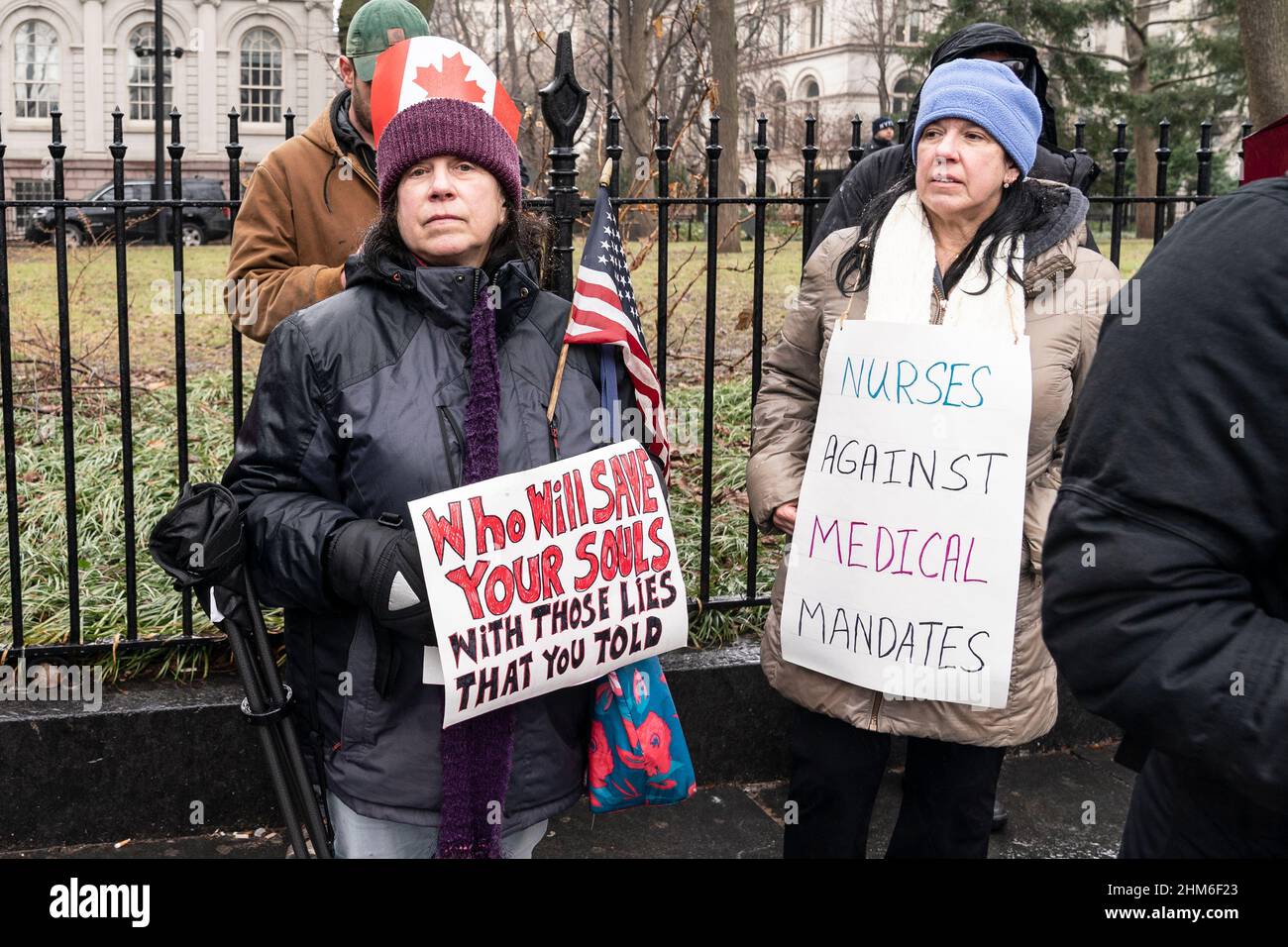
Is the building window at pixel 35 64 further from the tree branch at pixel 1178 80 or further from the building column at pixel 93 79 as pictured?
the tree branch at pixel 1178 80

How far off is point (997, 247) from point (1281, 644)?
1.80 m

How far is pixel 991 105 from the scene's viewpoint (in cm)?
301

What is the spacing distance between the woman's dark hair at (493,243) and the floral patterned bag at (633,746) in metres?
0.89

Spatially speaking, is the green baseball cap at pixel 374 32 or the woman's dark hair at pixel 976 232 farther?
the green baseball cap at pixel 374 32

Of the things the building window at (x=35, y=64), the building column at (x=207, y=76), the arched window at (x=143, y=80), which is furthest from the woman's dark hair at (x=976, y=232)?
the building window at (x=35, y=64)

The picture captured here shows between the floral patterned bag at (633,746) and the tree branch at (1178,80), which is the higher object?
the tree branch at (1178,80)

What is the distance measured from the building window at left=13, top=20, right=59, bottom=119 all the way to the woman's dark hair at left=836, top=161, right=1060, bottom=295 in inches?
1835

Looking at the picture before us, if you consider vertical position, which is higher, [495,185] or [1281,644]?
[495,185]

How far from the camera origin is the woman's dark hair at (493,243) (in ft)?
8.54

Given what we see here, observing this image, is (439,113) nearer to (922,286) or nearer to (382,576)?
(382,576)

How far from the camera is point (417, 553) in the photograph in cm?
238
